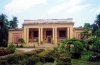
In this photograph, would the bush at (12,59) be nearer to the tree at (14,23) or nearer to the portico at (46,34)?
the portico at (46,34)

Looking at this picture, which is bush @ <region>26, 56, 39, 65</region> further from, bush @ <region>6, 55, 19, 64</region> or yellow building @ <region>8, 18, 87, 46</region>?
yellow building @ <region>8, 18, 87, 46</region>

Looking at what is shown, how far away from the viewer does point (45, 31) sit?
4766 centimetres

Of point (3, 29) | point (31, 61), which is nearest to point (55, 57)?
point (31, 61)

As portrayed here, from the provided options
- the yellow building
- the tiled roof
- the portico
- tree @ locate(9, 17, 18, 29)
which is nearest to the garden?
the yellow building

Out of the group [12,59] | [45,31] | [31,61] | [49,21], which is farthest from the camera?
[45,31]

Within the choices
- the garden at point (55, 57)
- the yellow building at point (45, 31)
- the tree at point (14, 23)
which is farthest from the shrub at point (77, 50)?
the tree at point (14, 23)

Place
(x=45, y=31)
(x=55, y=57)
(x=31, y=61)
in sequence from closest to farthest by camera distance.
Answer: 1. (x=31, y=61)
2. (x=55, y=57)
3. (x=45, y=31)

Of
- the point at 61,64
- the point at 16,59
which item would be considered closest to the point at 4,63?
the point at 16,59

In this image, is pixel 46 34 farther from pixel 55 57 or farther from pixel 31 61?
pixel 31 61

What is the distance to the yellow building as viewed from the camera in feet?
142

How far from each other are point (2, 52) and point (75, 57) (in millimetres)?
8227

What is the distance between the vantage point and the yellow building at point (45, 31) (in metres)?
43.2

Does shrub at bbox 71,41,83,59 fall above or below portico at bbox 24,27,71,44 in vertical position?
below

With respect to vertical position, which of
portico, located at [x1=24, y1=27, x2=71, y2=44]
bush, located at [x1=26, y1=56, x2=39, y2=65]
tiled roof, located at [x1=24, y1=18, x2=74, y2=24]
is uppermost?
tiled roof, located at [x1=24, y1=18, x2=74, y2=24]
